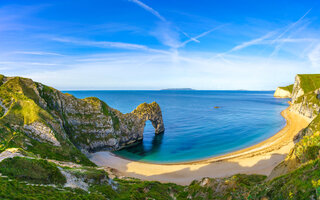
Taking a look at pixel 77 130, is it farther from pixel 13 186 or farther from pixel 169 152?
pixel 13 186

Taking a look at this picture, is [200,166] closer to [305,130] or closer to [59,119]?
[305,130]

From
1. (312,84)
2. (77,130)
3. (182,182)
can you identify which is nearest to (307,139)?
(182,182)

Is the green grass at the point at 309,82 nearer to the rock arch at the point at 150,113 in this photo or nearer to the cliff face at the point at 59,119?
the rock arch at the point at 150,113

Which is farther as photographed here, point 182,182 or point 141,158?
point 141,158

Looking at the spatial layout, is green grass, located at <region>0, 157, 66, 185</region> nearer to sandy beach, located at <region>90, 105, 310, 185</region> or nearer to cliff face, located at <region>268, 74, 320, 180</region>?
sandy beach, located at <region>90, 105, 310, 185</region>

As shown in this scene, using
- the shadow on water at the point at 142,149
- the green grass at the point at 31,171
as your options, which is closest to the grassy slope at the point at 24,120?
the green grass at the point at 31,171

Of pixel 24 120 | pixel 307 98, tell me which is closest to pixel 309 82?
pixel 307 98

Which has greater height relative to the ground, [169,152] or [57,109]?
[57,109]
